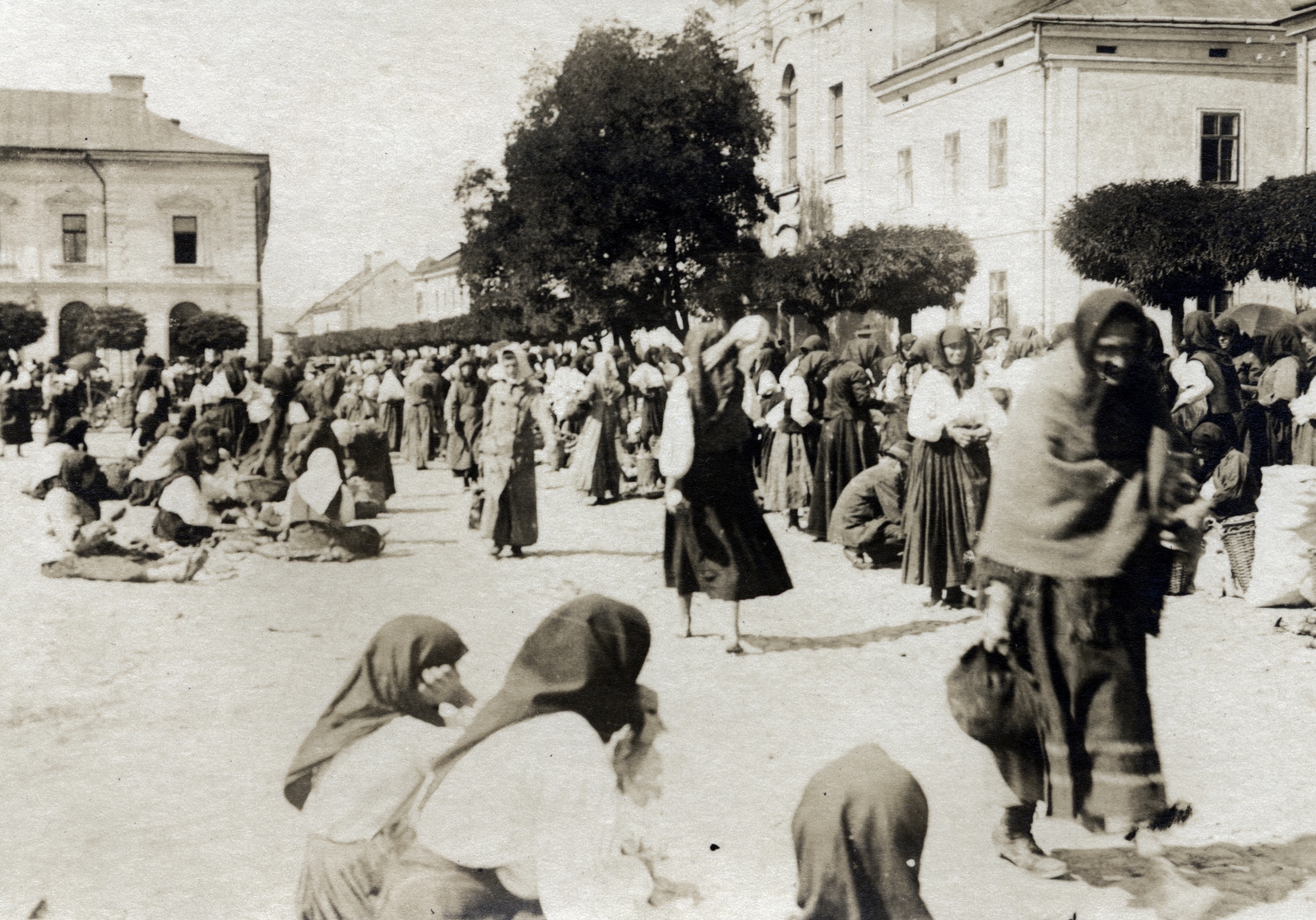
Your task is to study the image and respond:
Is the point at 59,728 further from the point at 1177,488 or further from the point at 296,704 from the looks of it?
the point at 1177,488

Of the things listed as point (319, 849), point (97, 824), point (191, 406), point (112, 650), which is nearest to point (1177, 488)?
point (319, 849)

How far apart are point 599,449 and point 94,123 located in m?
6.36

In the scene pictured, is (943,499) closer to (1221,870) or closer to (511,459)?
(511,459)

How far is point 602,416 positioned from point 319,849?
30.0ft

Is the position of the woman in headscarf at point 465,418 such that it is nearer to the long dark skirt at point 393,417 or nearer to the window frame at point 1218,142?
the long dark skirt at point 393,417

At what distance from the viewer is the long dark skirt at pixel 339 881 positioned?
147 inches

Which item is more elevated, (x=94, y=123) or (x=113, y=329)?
(x=94, y=123)

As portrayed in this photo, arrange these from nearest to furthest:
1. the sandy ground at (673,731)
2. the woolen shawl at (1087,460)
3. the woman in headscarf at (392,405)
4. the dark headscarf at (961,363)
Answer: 1. the woolen shawl at (1087,460)
2. the sandy ground at (673,731)
3. the dark headscarf at (961,363)
4. the woman in headscarf at (392,405)

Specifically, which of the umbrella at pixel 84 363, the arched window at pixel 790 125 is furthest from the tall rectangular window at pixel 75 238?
the arched window at pixel 790 125

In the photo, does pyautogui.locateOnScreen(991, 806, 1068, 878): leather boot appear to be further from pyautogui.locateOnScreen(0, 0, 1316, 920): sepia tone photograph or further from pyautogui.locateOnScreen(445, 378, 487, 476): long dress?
pyautogui.locateOnScreen(445, 378, 487, 476): long dress

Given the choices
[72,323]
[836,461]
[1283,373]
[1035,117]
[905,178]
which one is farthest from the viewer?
[905,178]

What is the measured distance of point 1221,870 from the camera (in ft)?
12.5

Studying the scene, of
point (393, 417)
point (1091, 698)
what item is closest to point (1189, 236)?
point (1091, 698)

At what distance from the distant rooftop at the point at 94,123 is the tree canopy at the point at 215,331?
3.90ft
